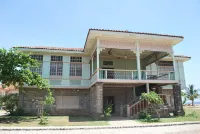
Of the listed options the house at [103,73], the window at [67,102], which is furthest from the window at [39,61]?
the window at [67,102]

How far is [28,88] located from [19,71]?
422 cm

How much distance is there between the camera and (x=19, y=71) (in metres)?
12.3

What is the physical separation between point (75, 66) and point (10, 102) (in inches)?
279

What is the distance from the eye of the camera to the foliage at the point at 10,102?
15.6 metres

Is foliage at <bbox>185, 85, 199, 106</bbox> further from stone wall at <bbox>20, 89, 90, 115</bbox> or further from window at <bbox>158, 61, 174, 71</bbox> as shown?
stone wall at <bbox>20, 89, 90, 115</bbox>

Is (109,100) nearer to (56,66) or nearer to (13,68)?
(56,66)

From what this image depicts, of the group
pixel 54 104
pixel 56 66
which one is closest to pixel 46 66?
pixel 56 66

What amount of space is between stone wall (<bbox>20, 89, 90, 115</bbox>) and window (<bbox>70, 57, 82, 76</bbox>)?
5.75 ft

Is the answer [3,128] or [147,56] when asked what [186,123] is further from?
[3,128]

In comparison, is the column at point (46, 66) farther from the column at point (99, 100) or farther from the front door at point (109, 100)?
the front door at point (109, 100)

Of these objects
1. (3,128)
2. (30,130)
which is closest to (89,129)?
(30,130)

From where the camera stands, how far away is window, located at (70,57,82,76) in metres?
17.0

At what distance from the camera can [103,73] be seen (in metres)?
16.7

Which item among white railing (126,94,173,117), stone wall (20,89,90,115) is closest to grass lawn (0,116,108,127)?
white railing (126,94,173,117)
